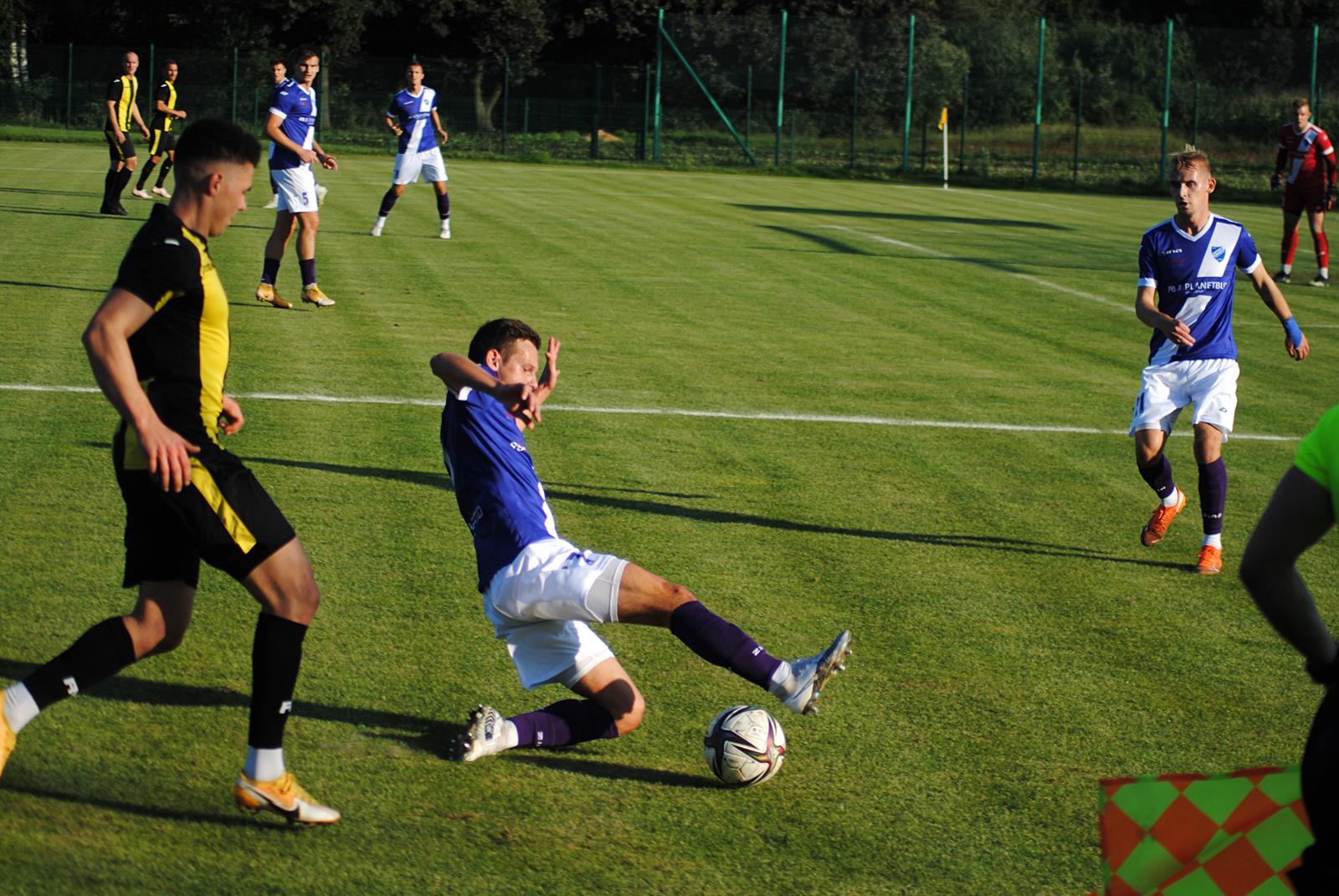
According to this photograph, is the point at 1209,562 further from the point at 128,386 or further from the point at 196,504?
the point at 128,386

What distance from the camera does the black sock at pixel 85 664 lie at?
4289 mm

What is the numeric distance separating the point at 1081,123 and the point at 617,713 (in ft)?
130

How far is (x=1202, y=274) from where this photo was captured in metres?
7.82

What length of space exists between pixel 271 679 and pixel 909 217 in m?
24.7

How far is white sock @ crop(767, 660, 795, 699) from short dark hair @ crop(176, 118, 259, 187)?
2308mm

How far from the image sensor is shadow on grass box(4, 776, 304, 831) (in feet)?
14.2

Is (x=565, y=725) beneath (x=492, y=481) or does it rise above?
beneath

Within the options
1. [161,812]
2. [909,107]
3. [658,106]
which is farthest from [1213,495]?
[658,106]

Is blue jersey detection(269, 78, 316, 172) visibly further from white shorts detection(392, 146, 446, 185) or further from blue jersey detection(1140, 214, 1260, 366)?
blue jersey detection(1140, 214, 1260, 366)

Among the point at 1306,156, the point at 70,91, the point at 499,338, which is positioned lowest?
the point at 499,338

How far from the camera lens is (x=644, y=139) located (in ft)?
144

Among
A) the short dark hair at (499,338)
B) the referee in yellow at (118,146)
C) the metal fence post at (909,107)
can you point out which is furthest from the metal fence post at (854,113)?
the short dark hair at (499,338)

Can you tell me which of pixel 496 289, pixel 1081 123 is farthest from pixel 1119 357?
pixel 1081 123

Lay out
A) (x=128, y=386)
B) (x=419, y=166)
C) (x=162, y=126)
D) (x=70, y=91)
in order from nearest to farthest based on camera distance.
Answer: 1. (x=128, y=386)
2. (x=419, y=166)
3. (x=162, y=126)
4. (x=70, y=91)
